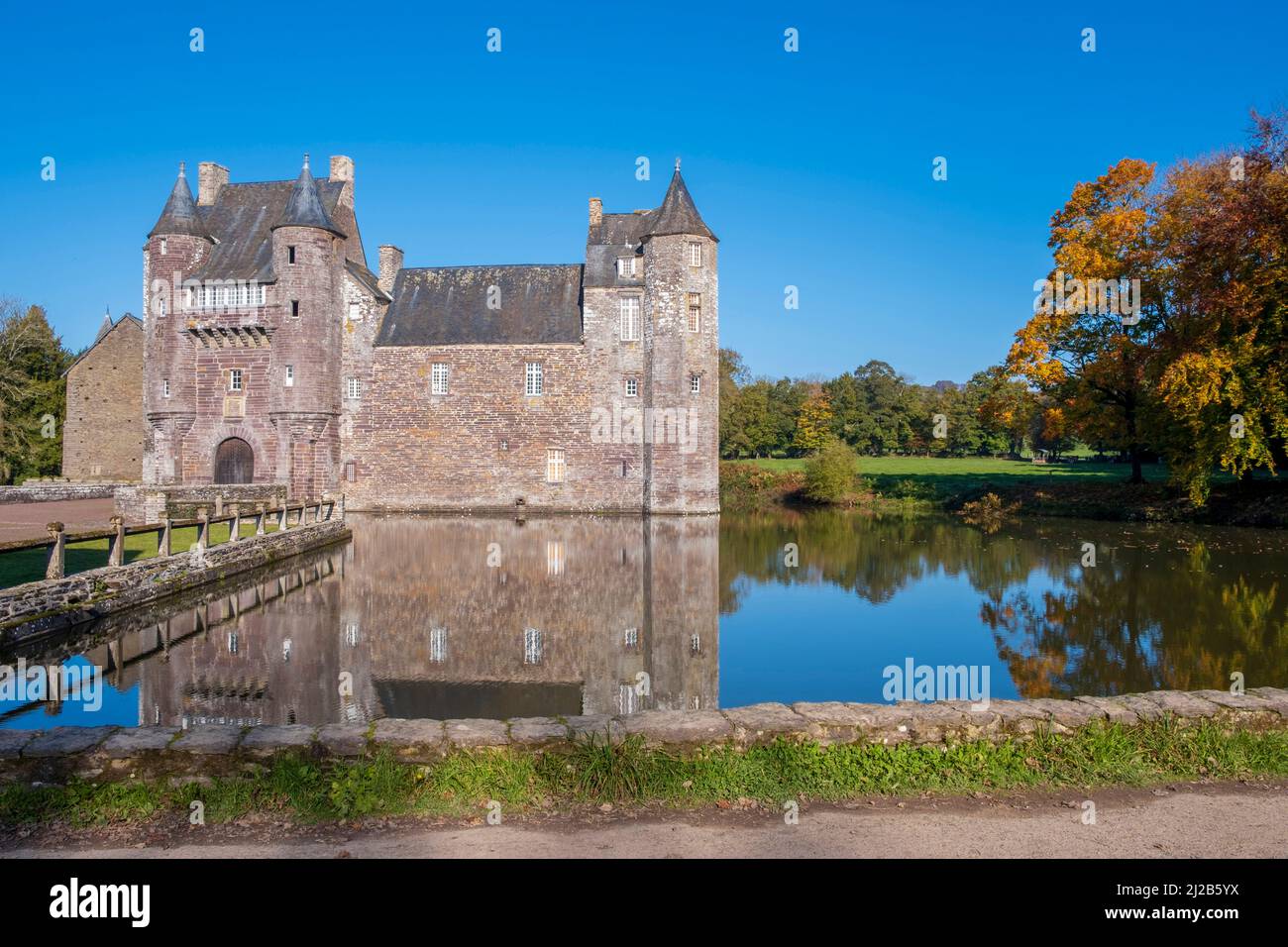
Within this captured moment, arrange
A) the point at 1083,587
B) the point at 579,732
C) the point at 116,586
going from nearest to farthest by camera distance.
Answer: the point at 579,732
the point at 116,586
the point at 1083,587

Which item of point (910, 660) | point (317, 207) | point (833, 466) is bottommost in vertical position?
Answer: point (910, 660)

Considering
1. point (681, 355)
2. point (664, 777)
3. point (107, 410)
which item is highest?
point (681, 355)

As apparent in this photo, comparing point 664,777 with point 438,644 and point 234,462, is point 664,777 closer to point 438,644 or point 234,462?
point 438,644

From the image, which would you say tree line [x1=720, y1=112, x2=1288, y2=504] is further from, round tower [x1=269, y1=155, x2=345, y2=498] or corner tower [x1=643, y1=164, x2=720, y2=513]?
round tower [x1=269, y1=155, x2=345, y2=498]

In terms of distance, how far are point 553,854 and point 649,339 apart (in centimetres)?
2800

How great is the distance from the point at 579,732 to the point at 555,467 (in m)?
28.1

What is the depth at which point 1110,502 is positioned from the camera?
3117cm

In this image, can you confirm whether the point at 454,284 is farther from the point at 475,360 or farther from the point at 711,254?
the point at 711,254

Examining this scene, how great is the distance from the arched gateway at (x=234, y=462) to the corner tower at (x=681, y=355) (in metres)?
15.4

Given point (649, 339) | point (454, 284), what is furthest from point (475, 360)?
point (649, 339)

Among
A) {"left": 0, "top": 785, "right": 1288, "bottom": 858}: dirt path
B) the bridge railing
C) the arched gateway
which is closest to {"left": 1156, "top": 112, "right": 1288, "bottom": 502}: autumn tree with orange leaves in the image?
{"left": 0, "top": 785, "right": 1288, "bottom": 858}: dirt path

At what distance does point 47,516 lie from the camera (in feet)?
74.2

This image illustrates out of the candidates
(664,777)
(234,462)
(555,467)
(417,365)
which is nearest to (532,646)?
(664,777)
